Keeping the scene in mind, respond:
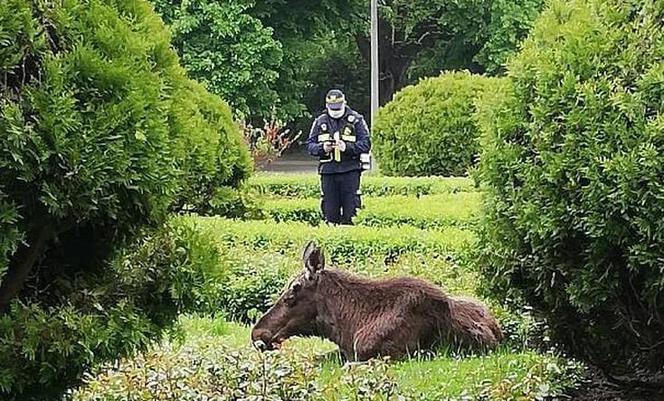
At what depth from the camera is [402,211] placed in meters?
12.5

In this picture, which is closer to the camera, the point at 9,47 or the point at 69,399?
the point at 9,47

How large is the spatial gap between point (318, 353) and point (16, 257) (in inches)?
108

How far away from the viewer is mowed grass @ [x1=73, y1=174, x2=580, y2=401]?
5141 millimetres

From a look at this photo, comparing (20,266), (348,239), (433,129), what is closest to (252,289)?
(348,239)

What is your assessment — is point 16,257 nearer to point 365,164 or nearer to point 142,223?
point 142,223

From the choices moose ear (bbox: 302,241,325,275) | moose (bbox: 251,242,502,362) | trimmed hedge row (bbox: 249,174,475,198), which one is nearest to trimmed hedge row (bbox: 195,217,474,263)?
moose (bbox: 251,242,502,362)

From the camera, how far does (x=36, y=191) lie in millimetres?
3906

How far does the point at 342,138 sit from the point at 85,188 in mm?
8755

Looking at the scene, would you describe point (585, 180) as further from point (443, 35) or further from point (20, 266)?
point (443, 35)

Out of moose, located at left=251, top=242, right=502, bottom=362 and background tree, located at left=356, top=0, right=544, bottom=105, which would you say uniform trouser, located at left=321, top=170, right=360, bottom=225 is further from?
background tree, located at left=356, top=0, right=544, bottom=105

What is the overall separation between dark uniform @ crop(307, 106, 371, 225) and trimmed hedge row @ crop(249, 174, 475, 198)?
217cm

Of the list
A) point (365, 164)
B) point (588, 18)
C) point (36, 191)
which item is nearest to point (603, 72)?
point (588, 18)

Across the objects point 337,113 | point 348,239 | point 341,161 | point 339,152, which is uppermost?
point 337,113

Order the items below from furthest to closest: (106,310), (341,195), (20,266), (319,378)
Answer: (341,195) → (319,378) → (106,310) → (20,266)
